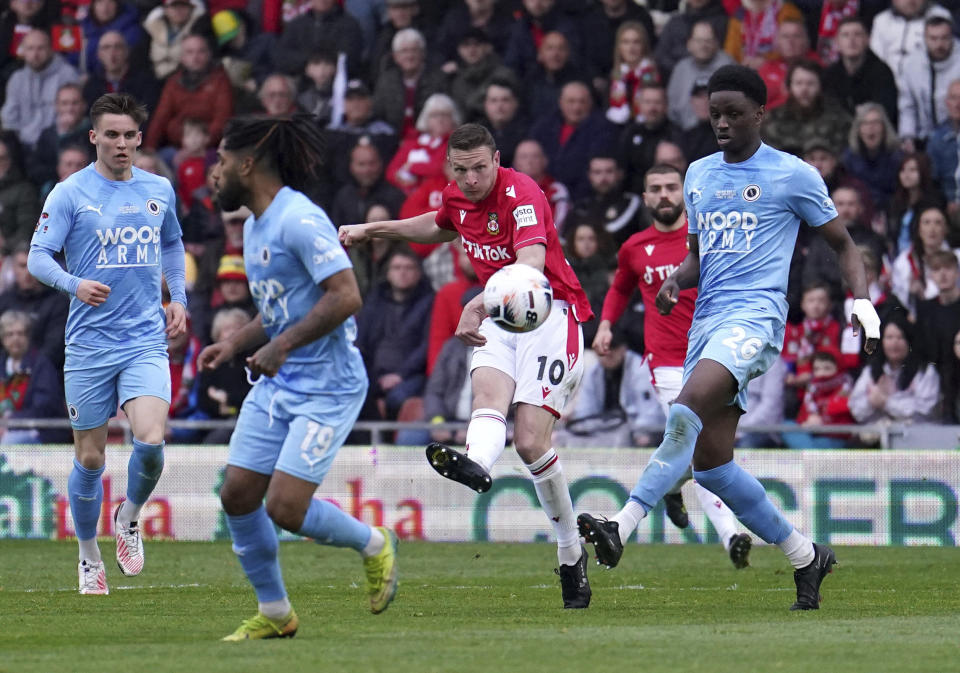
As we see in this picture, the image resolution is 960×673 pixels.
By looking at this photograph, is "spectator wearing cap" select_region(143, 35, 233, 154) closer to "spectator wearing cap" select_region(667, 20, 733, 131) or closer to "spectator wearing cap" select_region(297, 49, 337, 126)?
"spectator wearing cap" select_region(297, 49, 337, 126)

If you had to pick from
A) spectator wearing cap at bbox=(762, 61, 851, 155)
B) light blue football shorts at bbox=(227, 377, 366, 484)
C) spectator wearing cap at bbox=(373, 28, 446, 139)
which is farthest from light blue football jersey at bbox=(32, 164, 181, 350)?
spectator wearing cap at bbox=(373, 28, 446, 139)

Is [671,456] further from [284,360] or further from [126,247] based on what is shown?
[126,247]

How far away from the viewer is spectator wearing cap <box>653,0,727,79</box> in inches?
695

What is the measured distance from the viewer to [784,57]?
669 inches

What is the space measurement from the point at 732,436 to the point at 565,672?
9.59 feet

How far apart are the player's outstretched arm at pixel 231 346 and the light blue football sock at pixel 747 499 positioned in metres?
2.63

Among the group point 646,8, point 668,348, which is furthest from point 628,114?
point 668,348

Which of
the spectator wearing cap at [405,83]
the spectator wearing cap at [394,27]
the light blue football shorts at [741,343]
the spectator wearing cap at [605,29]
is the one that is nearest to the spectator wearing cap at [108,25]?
the spectator wearing cap at [394,27]

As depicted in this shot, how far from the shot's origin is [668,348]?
41.9 ft

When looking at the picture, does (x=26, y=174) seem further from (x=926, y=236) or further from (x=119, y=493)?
(x=926, y=236)

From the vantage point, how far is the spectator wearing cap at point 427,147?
17891 mm

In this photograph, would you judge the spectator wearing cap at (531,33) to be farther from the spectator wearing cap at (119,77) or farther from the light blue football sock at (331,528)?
the light blue football sock at (331,528)

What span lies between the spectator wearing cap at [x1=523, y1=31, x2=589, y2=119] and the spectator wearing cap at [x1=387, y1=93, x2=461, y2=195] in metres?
0.91

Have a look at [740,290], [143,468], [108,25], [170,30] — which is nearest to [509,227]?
[740,290]
